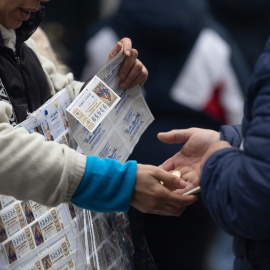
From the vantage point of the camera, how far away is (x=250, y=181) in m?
1.38

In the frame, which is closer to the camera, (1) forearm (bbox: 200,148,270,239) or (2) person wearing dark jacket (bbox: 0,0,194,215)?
(1) forearm (bbox: 200,148,270,239)

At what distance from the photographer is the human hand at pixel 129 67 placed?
225cm

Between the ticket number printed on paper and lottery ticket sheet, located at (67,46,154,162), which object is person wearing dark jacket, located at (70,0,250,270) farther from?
the ticket number printed on paper

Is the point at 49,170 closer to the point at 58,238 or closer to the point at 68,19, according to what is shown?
the point at 58,238

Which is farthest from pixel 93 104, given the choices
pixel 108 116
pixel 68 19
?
pixel 68 19

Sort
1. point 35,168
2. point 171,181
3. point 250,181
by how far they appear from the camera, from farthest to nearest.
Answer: point 171,181
point 35,168
point 250,181

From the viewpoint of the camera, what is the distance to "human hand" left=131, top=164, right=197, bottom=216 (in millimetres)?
1800

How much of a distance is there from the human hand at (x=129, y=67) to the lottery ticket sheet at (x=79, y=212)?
0.03 metres

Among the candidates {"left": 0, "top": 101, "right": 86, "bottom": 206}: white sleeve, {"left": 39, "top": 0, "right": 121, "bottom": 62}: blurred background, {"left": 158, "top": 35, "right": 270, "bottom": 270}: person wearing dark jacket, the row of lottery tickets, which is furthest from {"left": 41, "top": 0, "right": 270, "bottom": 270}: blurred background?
{"left": 158, "top": 35, "right": 270, "bottom": 270}: person wearing dark jacket

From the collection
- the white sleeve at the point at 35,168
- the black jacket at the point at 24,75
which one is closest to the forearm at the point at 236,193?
the white sleeve at the point at 35,168

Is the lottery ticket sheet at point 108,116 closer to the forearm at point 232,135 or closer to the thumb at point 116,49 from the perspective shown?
the thumb at point 116,49

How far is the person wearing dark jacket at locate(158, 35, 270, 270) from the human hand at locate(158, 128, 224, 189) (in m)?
0.28

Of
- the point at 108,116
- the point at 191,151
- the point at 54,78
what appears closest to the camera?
the point at 191,151

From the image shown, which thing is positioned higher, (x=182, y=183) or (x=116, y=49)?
(x=116, y=49)
